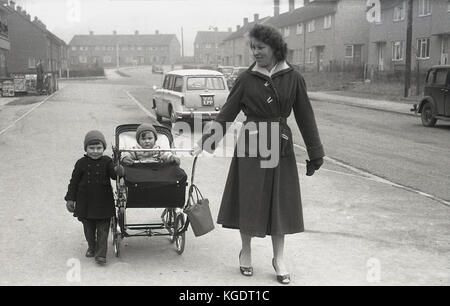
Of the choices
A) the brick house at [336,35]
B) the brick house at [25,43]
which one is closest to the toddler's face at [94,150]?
the brick house at [336,35]

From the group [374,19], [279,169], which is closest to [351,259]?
[279,169]

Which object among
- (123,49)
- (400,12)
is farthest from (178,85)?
(123,49)

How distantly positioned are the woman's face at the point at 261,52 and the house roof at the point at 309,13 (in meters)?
45.8

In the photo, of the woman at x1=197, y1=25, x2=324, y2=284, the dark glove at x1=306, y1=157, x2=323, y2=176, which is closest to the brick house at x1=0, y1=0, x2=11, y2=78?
the woman at x1=197, y1=25, x2=324, y2=284

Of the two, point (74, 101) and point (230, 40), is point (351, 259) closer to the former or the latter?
point (74, 101)

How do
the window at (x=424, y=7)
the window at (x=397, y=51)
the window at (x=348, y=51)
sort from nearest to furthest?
the window at (x=424, y=7), the window at (x=397, y=51), the window at (x=348, y=51)

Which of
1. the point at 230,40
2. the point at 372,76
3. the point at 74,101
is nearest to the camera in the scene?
the point at 74,101

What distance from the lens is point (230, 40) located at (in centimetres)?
9531

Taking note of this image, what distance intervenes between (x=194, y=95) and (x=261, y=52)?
12471 millimetres

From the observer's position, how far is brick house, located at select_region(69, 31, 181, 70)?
487 feet

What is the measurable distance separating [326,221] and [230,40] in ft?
296

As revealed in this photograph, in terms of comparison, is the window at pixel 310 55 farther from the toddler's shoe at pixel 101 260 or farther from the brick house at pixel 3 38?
the toddler's shoe at pixel 101 260

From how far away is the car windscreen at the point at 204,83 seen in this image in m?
17.4
